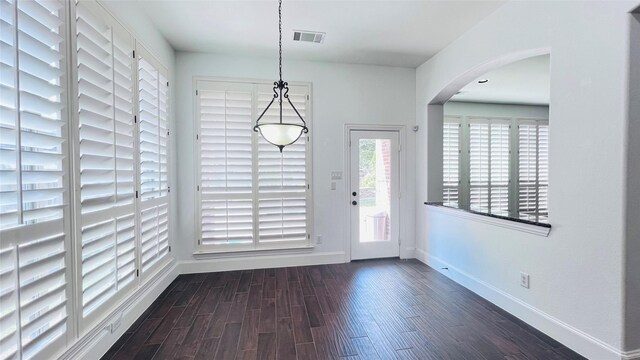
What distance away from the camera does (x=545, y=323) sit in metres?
2.38

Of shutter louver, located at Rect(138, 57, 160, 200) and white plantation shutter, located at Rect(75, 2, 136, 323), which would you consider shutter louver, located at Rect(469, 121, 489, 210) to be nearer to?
shutter louver, located at Rect(138, 57, 160, 200)

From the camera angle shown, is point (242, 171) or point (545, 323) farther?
point (242, 171)

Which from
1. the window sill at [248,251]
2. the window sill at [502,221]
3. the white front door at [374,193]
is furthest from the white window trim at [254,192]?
the window sill at [502,221]

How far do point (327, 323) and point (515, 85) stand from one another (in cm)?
488

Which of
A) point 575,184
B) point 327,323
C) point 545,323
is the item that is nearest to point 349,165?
point 327,323

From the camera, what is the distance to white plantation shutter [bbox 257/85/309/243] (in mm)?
3918

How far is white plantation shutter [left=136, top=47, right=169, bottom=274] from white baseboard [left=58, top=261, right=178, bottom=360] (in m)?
0.23

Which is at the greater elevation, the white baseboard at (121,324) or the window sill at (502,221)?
the window sill at (502,221)

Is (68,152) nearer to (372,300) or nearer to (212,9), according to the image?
(212,9)

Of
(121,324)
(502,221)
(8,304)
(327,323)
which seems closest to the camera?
(8,304)

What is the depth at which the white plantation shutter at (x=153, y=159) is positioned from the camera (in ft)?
9.00

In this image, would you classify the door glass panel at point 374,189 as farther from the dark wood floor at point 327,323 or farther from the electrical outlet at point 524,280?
the electrical outlet at point 524,280

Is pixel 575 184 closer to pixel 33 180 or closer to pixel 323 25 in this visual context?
pixel 323 25

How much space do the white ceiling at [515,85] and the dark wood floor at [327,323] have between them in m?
3.12
